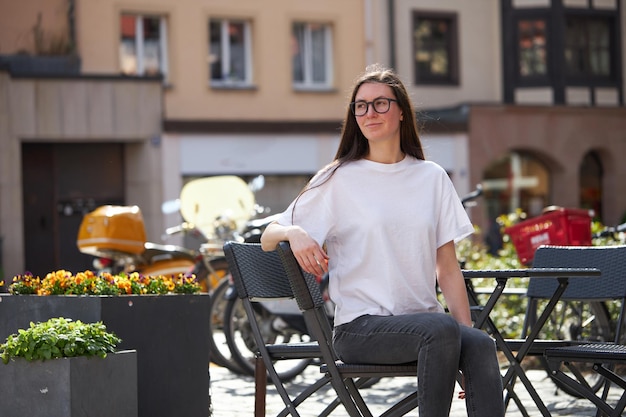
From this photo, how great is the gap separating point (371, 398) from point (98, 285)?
2693 mm

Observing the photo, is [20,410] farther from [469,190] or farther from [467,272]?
[469,190]

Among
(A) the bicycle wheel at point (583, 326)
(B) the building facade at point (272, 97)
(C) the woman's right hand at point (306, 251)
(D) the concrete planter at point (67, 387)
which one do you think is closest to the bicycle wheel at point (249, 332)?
(A) the bicycle wheel at point (583, 326)

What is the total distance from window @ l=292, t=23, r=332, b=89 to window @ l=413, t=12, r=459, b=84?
93.6 inches

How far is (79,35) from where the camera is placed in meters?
28.5

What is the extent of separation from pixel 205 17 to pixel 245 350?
20.1m

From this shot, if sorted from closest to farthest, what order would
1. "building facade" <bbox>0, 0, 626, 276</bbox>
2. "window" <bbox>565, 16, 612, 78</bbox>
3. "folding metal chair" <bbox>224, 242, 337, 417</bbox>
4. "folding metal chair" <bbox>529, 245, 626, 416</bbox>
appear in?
"folding metal chair" <bbox>224, 242, 337, 417</bbox> → "folding metal chair" <bbox>529, 245, 626, 416</bbox> → "building facade" <bbox>0, 0, 626, 276</bbox> → "window" <bbox>565, 16, 612, 78</bbox>

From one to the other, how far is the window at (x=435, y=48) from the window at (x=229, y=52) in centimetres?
437

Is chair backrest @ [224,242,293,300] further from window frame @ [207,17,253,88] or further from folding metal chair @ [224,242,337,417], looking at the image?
window frame @ [207,17,253,88]

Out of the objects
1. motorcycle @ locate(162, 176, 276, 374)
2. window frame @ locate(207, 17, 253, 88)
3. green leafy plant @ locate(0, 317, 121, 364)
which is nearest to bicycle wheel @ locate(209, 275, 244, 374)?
motorcycle @ locate(162, 176, 276, 374)

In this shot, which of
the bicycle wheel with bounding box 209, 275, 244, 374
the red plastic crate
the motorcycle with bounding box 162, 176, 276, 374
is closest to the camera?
the red plastic crate

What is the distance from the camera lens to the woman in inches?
190

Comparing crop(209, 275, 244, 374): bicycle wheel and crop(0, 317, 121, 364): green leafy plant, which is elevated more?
crop(0, 317, 121, 364): green leafy plant

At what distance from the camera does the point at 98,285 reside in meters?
6.54

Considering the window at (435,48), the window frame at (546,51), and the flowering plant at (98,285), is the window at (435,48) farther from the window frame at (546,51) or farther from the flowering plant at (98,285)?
the flowering plant at (98,285)
